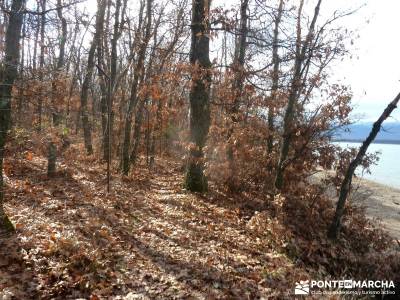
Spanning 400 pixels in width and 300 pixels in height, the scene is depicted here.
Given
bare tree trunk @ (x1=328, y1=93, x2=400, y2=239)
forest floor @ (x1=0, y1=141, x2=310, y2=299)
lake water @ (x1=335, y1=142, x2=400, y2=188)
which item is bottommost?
lake water @ (x1=335, y1=142, x2=400, y2=188)

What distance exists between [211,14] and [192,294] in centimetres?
706

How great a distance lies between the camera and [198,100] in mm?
11047

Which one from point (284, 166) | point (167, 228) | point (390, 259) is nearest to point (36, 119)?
point (167, 228)

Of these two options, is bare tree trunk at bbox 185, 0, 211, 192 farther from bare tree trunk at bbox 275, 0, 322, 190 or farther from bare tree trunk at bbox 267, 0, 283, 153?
bare tree trunk at bbox 275, 0, 322, 190

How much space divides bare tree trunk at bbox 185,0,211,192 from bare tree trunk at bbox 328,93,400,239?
420 centimetres

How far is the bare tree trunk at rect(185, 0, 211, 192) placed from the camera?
1054 cm

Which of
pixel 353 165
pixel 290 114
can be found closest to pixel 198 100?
pixel 290 114

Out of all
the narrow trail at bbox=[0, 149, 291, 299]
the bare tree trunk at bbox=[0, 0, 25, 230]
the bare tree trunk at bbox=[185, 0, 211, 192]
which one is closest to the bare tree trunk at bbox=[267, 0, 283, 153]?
the bare tree trunk at bbox=[185, 0, 211, 192]

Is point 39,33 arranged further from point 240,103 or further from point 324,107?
point 324,107

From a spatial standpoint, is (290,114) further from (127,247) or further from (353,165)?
(127,247)

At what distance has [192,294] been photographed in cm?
555

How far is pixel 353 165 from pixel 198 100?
503 centimetres

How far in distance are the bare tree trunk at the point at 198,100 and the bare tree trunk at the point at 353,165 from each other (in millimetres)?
4201

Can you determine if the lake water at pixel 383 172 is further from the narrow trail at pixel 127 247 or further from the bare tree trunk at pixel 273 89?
the narrow trail at pixel 127 247
